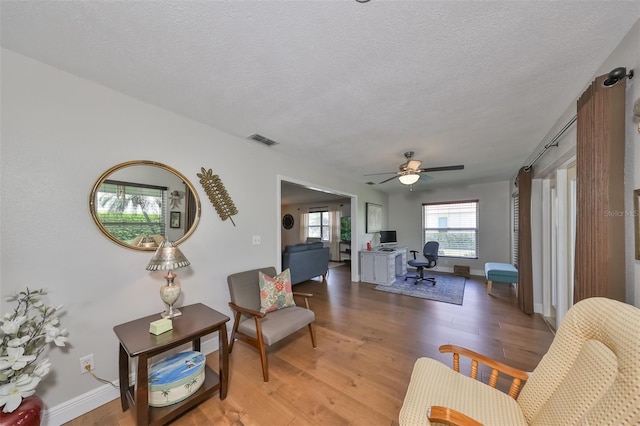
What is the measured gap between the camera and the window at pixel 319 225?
28.2 feet

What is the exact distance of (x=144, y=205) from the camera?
1.95m

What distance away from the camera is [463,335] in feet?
8.90

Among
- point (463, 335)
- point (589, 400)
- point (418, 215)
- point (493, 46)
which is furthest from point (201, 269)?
point (418, 215)

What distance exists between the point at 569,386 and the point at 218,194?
2822 millimetres

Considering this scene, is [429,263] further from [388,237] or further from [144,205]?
[144,205]

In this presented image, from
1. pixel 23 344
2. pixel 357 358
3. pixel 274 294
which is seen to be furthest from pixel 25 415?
pixel 357 358

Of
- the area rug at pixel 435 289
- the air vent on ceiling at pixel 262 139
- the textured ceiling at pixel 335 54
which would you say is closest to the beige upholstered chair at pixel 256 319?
the air vent on ceiling at pixel 262 139

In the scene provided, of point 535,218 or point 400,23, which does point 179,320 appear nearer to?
point 400,23

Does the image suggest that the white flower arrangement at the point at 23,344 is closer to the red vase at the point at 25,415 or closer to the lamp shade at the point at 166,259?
the red vase at the point at 25,415

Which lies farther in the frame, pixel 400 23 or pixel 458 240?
pixel 458 240

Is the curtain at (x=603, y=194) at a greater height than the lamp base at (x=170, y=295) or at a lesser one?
greater

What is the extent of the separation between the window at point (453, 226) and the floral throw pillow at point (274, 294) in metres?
5.24

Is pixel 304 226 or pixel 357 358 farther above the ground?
pixel 304 226

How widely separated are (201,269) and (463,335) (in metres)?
3.14
